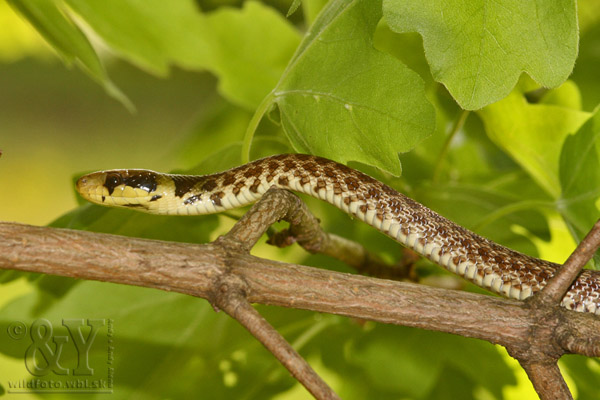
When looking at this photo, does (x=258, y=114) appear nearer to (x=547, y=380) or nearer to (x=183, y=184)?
(x=183, y=184)

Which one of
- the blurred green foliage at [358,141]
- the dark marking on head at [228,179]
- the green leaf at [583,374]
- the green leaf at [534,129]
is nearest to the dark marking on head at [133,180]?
the blurred green foliage at [358,141]

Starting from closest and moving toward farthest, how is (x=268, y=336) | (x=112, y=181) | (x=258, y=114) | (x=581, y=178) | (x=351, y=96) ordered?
(x=268, y=336) < (x=351, y=96) < (x=258, y=114) < (x=581, y=178) < (x=112, y=181)

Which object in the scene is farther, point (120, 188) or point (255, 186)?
point (120, 188)

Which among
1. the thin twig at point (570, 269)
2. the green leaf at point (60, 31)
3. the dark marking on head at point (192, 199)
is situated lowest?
the thin twig at point (570, 269)

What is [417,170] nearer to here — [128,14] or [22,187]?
[128,14]

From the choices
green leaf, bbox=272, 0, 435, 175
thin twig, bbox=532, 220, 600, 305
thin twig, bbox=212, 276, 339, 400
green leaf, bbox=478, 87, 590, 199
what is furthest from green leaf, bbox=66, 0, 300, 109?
thin twig, bbox=532, 220, 600, 305

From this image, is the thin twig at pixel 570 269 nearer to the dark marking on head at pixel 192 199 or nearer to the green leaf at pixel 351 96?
the green leaf at pixel 351 96

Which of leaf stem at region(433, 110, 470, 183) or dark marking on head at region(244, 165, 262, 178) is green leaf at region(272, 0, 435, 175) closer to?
dark marking on head at region(244, 165, 262, 178)

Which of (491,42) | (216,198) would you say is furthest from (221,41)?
(491,42)
